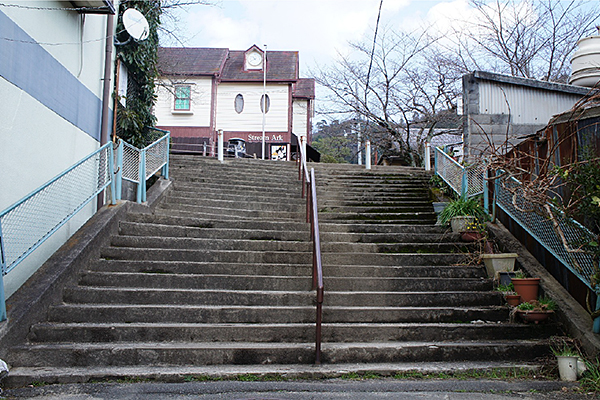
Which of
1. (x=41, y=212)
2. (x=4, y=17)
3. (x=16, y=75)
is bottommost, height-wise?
(x=41, y=212)

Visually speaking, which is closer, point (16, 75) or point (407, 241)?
point (16, 75)

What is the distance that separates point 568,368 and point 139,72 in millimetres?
8391

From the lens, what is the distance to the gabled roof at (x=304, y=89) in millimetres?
25125

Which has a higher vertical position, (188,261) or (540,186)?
(540,186)

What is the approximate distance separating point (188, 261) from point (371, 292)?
2.34 metres

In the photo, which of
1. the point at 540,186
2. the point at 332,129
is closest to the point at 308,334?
the point at 540,186

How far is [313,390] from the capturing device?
3938 mm

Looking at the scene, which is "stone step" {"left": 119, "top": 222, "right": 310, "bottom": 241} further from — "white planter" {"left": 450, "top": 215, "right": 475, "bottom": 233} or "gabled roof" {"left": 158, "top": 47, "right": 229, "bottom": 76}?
"gabled roof" {"left": 158, "top": 47, "right": 229, "bottom": 76}

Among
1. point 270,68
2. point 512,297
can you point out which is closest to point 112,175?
point 512,297

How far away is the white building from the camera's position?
70.5 feet

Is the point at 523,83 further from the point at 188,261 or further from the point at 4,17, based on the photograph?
the point at 4,17

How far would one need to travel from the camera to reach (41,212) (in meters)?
5.16

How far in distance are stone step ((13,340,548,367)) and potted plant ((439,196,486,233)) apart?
8.37ft

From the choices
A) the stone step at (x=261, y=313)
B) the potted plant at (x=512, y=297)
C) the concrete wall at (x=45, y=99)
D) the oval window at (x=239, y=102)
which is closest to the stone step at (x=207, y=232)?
the concrete wall at (x=45, y=99)
